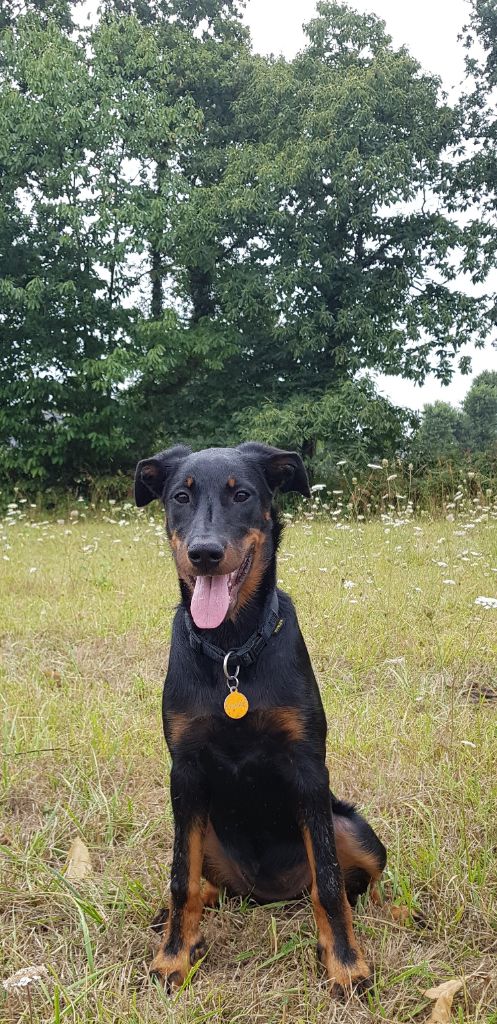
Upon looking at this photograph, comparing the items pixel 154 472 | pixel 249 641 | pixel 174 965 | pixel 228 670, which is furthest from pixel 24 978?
pixel 154 472

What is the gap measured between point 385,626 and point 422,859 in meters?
2.27

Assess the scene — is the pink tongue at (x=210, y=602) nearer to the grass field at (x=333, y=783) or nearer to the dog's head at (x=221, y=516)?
the dog's head at (x=221, y=516)

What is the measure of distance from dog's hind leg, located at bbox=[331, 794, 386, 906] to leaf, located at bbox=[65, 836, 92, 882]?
87 cm

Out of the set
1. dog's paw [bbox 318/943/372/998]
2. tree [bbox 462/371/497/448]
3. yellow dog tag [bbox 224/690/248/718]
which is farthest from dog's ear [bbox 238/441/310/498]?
tree [bbox 462/371/497/448]

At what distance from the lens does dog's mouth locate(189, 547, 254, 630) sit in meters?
2.00

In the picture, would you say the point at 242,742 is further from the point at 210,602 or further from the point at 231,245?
the point at 231,245

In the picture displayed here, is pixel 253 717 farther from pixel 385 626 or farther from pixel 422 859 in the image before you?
pixel 385 626

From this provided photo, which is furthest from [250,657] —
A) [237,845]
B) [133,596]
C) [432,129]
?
[432,129]

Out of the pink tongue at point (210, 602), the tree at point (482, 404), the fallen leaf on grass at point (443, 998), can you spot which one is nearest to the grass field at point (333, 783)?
the fallen leaf on grass at point (443, 998)

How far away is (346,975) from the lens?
74.7 inches

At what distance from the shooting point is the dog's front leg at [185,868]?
6.64ft

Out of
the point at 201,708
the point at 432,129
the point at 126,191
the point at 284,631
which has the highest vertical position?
the point at 432,129

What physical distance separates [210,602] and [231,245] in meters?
15.8

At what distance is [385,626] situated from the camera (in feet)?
15.0
